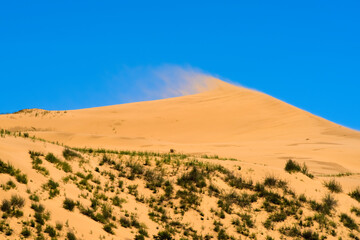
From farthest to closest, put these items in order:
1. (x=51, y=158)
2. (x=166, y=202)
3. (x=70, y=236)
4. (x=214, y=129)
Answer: (x=214, y=129), (x=166, y=202), (x=51, y=158), (x=70, y=236)

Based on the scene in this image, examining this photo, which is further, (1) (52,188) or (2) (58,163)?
(2) (58,163)

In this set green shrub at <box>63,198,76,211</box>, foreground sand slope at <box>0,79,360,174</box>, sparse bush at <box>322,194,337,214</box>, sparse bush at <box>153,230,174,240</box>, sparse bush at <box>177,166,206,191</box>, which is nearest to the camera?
green shrub at <box>63,198,76,211</box>

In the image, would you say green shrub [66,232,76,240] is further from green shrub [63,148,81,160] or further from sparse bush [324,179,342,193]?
sparse bush [324,179,342,193]

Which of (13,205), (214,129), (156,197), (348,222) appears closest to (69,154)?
(156,197)

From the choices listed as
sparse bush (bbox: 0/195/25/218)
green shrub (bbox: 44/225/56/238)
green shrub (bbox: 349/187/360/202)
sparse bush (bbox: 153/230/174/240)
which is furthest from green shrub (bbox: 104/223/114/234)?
green shrub (bbox: 349/187/360/202)

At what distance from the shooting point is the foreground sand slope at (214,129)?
29.8m

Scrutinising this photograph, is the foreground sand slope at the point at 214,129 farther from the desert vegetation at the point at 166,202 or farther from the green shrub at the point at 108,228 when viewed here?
the green shrub at the point at 108,228

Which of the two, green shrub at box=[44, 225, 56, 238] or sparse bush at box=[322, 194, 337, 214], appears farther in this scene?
sparse bush at box=[322, 194, 337, 214]

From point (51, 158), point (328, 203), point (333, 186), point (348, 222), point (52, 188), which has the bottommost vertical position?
point (348, 222)

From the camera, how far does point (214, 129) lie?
4462 cm

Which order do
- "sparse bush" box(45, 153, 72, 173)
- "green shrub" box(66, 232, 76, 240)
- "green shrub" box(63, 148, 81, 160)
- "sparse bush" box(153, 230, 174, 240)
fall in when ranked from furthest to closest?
"green shrub" box(63, 148, 81, 160)
"sparse bush" box(45, 153, 72, 173)
"sparse bush" box(153, 230, 174, 240)
"green shrub" box(66, 232, 76, 240)

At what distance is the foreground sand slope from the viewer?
97.8 ft

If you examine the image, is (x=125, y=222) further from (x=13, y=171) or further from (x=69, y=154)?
(x=69, y=154)

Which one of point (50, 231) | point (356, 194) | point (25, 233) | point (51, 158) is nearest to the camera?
point (25, 233)
